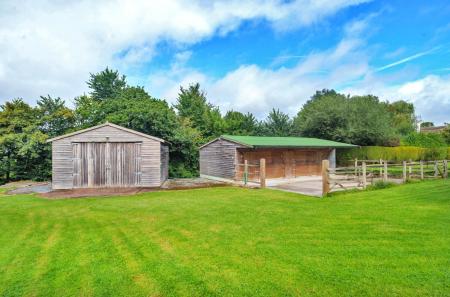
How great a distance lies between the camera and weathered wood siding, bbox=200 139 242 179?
20688 mm

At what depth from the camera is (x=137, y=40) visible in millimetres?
18422

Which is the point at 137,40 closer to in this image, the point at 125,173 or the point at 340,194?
the point at 125,173

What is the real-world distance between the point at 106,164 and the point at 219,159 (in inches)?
334

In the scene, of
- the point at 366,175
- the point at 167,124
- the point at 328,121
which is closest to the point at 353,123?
the point at 328,121

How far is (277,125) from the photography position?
124 ft

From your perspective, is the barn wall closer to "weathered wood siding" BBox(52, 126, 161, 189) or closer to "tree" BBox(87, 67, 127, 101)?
"weathered wood siding" BBox(52, 126, 161, 189)

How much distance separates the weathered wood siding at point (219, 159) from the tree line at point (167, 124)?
1.46 meters

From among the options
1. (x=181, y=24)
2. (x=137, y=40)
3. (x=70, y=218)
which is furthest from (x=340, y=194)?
(x=137, y=40)

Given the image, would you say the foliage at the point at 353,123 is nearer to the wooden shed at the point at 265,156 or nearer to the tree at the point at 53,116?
the wooden shed at the point at 265,156

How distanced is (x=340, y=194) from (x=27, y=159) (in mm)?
21549


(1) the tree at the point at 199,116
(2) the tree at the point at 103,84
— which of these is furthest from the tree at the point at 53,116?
(2) the tree at the point at 103,84

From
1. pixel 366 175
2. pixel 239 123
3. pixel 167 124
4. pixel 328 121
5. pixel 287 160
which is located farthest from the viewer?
pixel 239 123

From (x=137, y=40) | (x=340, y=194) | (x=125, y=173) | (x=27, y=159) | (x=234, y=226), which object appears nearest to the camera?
(x=234, y=226)

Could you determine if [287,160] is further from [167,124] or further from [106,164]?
[106,164]
